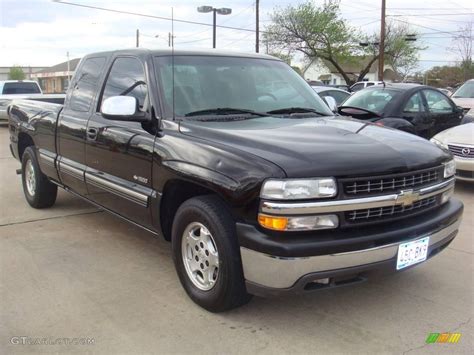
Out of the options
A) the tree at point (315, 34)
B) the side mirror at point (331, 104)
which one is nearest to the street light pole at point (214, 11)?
the tree at point (315, 34)

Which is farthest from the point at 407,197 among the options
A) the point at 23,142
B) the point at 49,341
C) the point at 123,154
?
the point at 23,142

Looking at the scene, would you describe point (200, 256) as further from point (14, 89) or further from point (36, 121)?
point (14, 89)

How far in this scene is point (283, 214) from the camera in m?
2.85

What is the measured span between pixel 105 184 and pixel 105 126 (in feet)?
1.67

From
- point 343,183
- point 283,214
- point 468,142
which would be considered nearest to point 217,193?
point 283,214

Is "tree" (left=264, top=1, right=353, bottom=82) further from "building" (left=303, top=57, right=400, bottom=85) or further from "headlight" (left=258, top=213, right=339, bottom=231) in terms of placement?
"headlight" (left=258, top=213, right=339, bottom=231)

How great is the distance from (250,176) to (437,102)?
731cm

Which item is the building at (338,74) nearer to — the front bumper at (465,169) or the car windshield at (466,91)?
the car windshield at (466,91)

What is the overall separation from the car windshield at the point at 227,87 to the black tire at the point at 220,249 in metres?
0.86

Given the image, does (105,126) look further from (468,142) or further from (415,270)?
(468,142)

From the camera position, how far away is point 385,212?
3.14 metres

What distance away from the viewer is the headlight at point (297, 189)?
2.86 metres

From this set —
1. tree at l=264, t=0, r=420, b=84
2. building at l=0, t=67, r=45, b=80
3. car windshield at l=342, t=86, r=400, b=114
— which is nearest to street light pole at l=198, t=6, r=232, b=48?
tree at l=264, t=0, r=420, b=84

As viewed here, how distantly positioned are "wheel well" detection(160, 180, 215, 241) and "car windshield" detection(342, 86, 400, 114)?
5.51 meters
